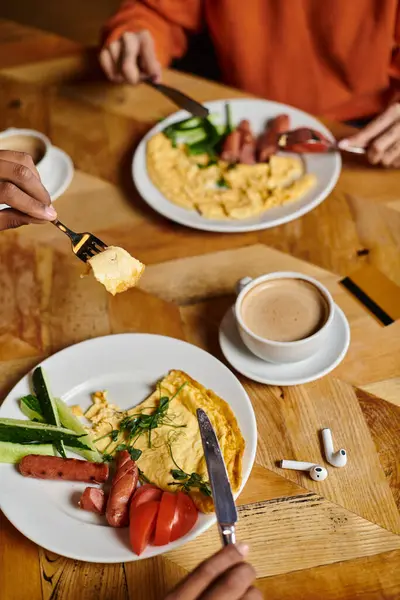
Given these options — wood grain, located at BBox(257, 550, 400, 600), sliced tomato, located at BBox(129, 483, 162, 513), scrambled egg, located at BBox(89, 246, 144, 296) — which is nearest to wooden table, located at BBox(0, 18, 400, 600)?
wood grain, located at BBox(257, 550, 400, 600)

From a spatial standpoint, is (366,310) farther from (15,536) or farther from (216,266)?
(15,536)

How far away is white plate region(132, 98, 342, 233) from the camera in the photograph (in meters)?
1.79

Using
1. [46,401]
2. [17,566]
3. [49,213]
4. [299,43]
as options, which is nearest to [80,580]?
[17,566]

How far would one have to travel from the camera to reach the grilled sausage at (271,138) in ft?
6.47

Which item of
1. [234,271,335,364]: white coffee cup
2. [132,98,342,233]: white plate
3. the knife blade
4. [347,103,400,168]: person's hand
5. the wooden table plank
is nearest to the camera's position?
[234,271,335,364]: white coffee cup

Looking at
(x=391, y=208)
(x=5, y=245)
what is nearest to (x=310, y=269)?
(x=391, y=208)

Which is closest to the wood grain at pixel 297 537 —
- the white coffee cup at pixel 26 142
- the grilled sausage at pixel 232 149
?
the grilled sausage at pixel 232 149

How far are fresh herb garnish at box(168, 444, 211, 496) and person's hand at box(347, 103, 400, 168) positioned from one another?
1.09m

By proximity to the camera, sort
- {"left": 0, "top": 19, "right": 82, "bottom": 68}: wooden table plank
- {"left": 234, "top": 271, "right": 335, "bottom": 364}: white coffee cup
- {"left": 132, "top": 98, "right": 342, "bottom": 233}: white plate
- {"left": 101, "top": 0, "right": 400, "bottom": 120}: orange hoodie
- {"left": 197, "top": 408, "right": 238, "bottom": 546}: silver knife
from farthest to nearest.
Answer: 1. {"left": 0, "top": 19, "right": 82, "bottom": 68}: wooden table plank
2. {"left": 101, "top": 0, "right": 400, "bottom": 120}: orange hoodie
3. {"left": 132, "top": 98, "right": 342, "bottom": 233}: white plate
4. {"left": 234, "top": 271, "right": 335, "bottom": 364}: white coffee cup
5. {"left": 197, "top": 408, "right": 238, "bottom": 546}: silver knife

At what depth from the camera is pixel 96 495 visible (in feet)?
4.07

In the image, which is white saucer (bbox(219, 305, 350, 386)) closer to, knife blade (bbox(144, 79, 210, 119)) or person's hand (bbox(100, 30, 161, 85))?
knife blade (bbox(144, 79, 210, 119))

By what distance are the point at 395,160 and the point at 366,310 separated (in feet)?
1.80

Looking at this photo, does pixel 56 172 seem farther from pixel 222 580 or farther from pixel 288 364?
pixel 222 580

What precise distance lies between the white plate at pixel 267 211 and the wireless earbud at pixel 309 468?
67cm
